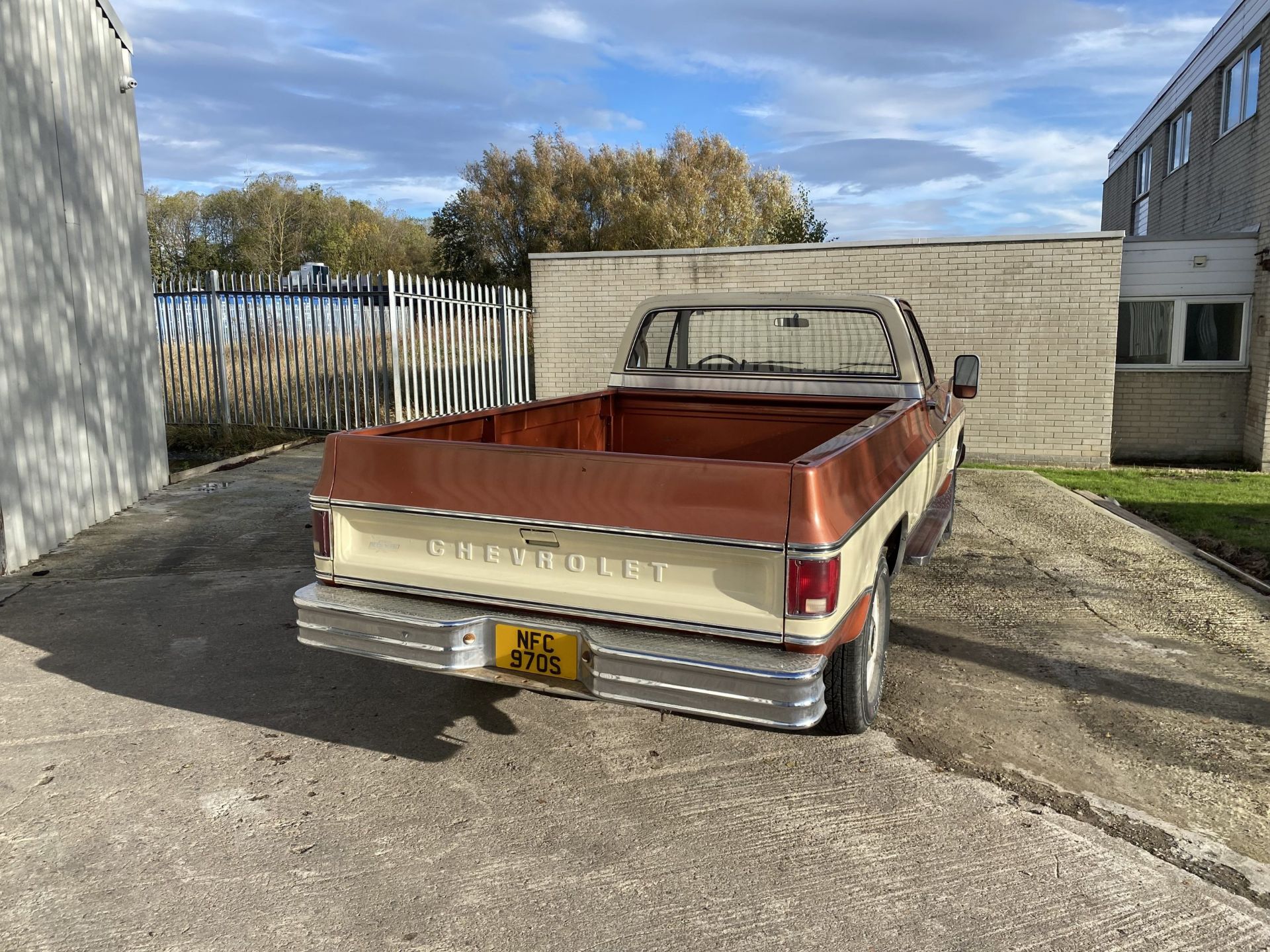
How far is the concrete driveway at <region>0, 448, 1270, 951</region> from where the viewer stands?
252 cm

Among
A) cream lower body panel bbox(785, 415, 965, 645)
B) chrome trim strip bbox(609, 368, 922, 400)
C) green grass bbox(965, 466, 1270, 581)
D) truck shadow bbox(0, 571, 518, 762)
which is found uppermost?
chrome trim strip bbox(609, 368, 922, 400)

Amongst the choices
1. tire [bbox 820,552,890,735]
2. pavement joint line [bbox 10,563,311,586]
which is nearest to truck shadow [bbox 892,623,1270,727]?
tire [bbox 820,552,890,735]

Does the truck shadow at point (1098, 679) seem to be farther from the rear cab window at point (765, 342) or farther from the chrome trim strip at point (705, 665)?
the chrome trim strip at point (705, 665)

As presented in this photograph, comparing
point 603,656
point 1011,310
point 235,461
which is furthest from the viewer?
point 1011,310

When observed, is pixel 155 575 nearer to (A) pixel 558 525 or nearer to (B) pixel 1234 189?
(A) pixel 558 525

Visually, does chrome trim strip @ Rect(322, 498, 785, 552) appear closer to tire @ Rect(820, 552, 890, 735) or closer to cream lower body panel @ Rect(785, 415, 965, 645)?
cream lower body panel @ Rect(785, 415, 965, 645)

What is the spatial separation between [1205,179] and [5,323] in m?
16.1

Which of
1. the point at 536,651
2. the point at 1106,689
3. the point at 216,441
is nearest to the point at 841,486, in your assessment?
the point at 536,651

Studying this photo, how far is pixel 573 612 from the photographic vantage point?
304cm

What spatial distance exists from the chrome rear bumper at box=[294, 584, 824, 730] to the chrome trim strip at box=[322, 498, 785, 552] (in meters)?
0.32

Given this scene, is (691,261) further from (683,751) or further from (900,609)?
(683,751)

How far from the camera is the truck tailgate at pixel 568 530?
9.12 feet

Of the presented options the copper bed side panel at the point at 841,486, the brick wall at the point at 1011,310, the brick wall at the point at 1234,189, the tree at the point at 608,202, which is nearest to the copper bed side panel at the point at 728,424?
the copper bed side panel at the point at 841,486

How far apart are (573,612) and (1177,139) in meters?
18.5
